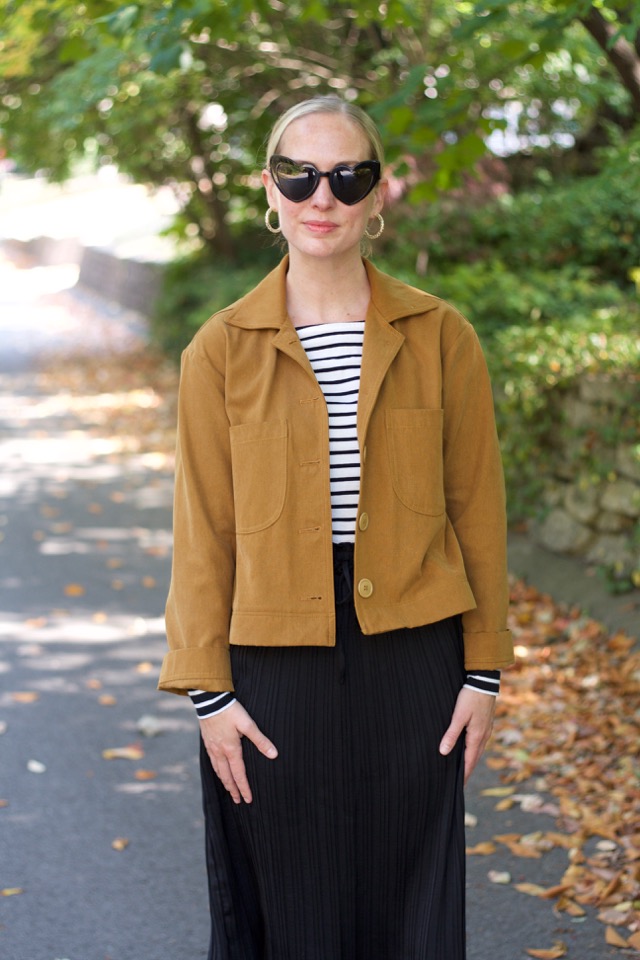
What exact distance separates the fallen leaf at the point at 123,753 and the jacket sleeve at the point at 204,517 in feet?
8.30

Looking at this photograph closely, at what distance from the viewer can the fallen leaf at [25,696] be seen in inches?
206

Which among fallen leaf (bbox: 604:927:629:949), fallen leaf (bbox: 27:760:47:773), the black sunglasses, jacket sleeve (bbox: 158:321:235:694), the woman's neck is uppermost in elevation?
the black sunglasses

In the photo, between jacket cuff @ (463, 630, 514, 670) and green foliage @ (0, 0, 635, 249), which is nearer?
jacket cuff @ (463, 630, 514, 670)

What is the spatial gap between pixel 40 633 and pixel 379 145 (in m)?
4.34

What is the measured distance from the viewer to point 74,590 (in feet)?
22.4

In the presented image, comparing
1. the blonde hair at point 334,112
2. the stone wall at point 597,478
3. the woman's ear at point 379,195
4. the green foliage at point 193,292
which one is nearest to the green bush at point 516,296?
the stone wall at point 597,478

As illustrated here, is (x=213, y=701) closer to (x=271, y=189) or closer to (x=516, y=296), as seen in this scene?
(x=271, y=189)

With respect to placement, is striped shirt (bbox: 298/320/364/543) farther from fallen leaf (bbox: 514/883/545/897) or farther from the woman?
fallen leaf (bbox: 514/883/545/897)

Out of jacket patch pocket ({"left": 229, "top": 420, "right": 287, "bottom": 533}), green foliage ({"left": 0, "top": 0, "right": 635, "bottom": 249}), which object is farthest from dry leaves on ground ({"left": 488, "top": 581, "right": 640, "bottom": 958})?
green foliage ({"left": 0, "top": 0, "right": 635, "bottom": 249})

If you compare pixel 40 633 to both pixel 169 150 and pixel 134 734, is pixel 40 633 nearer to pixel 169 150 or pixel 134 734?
pixel 134 734

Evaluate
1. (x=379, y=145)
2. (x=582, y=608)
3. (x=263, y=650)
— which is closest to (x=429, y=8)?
(x=582, y=608)

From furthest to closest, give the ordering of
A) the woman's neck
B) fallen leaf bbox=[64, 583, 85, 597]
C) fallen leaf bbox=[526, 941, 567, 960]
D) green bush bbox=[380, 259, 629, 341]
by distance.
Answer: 1. green bush bbox=[380, 259, 629, 341]
2. fallen leaf bbox=[64, 583, 85, 597]
3. fallen leaf bbox=[526, 941, 567, 960]
4. the woman's neck

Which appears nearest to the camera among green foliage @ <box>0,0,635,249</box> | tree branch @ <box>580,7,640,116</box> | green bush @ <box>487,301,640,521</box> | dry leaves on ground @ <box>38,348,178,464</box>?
green foliage @ <box>0,0,635,249</box>

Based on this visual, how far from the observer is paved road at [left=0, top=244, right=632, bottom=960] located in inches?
137
